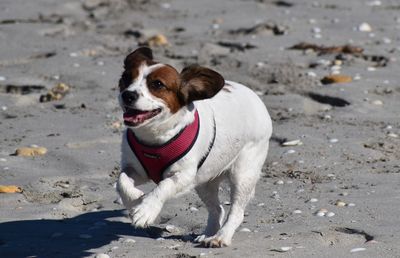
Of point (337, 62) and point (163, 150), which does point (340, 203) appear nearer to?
point (163, 150)

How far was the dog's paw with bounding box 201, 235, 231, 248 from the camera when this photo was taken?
6.00 metres

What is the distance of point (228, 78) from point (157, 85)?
4709 millimetres

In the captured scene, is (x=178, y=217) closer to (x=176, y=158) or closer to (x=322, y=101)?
(x=176, y=158)

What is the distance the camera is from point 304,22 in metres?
12.4

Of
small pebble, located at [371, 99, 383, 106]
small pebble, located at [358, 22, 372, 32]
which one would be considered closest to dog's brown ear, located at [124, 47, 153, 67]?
small pebble, located at [371, 99, 383, 106]

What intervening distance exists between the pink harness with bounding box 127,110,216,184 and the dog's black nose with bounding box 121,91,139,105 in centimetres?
40

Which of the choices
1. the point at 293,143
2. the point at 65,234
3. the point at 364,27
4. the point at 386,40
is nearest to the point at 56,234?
the point at 65,234

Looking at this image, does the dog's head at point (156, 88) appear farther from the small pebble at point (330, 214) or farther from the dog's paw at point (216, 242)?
the small pebble at point (330, 214)

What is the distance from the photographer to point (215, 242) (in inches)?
236

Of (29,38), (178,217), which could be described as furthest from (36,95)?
(178,217)

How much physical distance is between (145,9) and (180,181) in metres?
8.04

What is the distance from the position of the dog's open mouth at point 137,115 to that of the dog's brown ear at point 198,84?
0.78 ft

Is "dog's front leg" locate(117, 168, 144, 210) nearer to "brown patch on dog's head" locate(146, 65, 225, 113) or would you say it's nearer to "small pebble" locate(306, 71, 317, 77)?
"brown patch on dog's head" locate(146, 65, 225, 113)

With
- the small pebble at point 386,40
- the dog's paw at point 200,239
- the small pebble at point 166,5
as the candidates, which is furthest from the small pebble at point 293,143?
the small pebble at point 166,5
